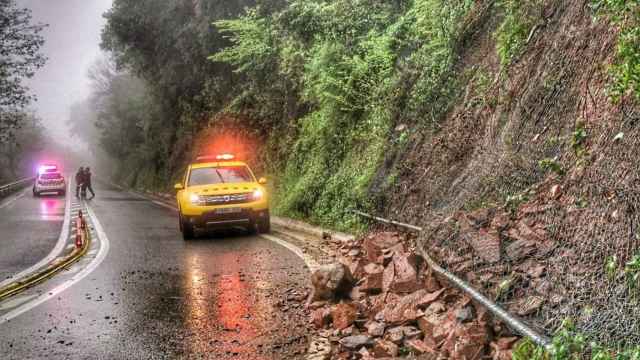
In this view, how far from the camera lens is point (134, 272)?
Answer: 10.3 metres

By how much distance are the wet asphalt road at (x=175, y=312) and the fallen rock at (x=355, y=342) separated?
1.40 ft

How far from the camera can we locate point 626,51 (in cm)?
573

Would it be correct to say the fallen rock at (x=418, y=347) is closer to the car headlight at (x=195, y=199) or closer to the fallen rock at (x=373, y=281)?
the fallen rock at (x=373, y=281)

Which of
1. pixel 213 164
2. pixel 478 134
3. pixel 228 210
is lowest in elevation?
pixel 228 210

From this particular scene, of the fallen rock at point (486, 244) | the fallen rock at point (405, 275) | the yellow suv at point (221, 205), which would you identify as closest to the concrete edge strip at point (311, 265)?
the yellow suv at point (221, 205)

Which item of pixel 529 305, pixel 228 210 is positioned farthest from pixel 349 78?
pixel 529 305

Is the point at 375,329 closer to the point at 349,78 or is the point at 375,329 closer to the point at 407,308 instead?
the point at 407,308

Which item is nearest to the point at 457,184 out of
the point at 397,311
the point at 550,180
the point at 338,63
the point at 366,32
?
the point at 550,180

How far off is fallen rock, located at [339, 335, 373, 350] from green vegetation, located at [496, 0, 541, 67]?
18.3 feet

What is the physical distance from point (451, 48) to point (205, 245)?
6727 millimetres

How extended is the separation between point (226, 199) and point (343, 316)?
28.2 ft

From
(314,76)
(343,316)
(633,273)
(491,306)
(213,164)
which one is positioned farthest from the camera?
(314,76)

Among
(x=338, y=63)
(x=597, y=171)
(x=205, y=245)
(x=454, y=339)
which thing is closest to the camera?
(x=454, y=339)

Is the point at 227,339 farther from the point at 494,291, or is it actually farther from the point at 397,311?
the point at 494,291
